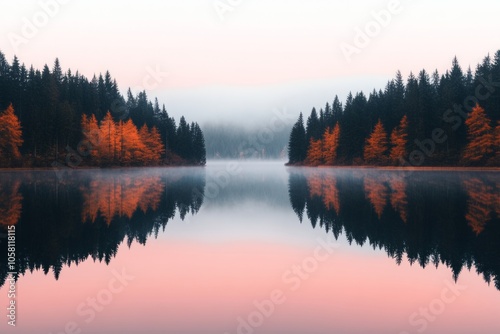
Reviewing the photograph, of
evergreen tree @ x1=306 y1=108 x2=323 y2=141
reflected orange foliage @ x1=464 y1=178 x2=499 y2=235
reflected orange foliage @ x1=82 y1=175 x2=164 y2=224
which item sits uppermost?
evergreen tree @ x1=306 y1=108 x2=323 y2=141

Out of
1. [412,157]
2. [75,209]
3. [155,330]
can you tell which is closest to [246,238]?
[155,330]

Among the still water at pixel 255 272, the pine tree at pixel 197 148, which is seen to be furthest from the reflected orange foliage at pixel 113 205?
the pine tree at pixel 197 148

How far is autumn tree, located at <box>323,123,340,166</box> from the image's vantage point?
12716 cm

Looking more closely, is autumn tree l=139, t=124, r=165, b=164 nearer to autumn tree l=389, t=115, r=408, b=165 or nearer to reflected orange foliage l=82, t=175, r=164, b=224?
autumn tree l=389, t=115, r=408, b=165

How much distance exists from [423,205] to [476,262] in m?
14.5

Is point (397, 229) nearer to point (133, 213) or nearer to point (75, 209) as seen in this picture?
point (133, 213)

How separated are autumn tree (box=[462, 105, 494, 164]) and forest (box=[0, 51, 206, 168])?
74476 millimetres

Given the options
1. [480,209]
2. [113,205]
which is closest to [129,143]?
[113,205]

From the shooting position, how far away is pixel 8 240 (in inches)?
662

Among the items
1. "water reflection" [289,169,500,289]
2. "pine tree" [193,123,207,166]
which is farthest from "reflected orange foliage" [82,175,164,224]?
"pine tree" [193,123,207,166]

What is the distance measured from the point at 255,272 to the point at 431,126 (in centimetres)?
8956

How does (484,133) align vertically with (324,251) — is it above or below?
above

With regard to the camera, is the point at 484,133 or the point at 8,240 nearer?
the point at 8,240

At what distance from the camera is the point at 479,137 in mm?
78062
